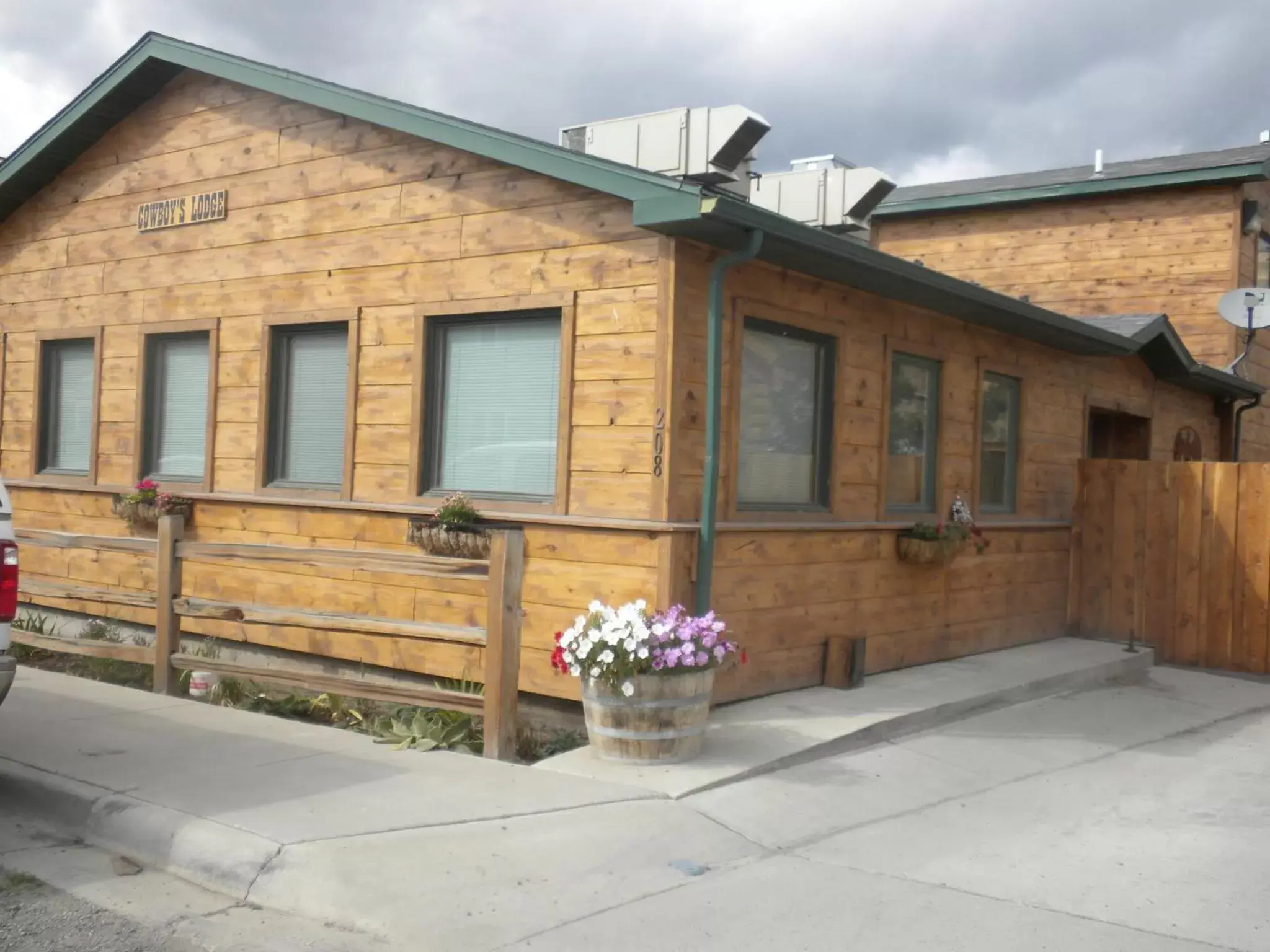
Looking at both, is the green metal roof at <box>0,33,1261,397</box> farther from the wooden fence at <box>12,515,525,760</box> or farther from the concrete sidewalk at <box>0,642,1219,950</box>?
the concrete sidewalk at <box>0,642,1219,950</box>

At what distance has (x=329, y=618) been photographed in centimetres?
778

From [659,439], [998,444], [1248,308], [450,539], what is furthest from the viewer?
[1248,308]

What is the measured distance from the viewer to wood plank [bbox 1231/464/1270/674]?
11109 millimetres

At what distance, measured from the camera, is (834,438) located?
8.72 m

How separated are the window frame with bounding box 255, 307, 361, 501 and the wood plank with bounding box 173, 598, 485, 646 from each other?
1.20m

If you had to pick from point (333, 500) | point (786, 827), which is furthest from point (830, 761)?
point (333, 500)

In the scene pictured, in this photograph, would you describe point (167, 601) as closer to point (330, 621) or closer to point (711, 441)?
point (330, 621)

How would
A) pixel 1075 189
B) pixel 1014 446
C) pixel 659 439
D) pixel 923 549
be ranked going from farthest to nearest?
pixel 1075 189, pixel 1014 446, pixel 923 549, pixel 659 439

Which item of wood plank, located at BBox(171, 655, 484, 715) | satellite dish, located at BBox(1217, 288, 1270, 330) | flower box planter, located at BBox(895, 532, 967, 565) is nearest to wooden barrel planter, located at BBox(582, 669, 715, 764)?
wood plank, located at BBox(171, 655, 484, 715)

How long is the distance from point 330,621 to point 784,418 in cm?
329

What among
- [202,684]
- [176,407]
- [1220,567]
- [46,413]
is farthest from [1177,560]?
[46,413]

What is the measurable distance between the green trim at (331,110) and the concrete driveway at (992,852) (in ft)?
11.0

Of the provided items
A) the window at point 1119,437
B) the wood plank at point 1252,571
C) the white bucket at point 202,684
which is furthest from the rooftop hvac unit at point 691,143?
the window at point 1119,437

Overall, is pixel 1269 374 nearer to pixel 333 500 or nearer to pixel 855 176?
pixel 855 176
